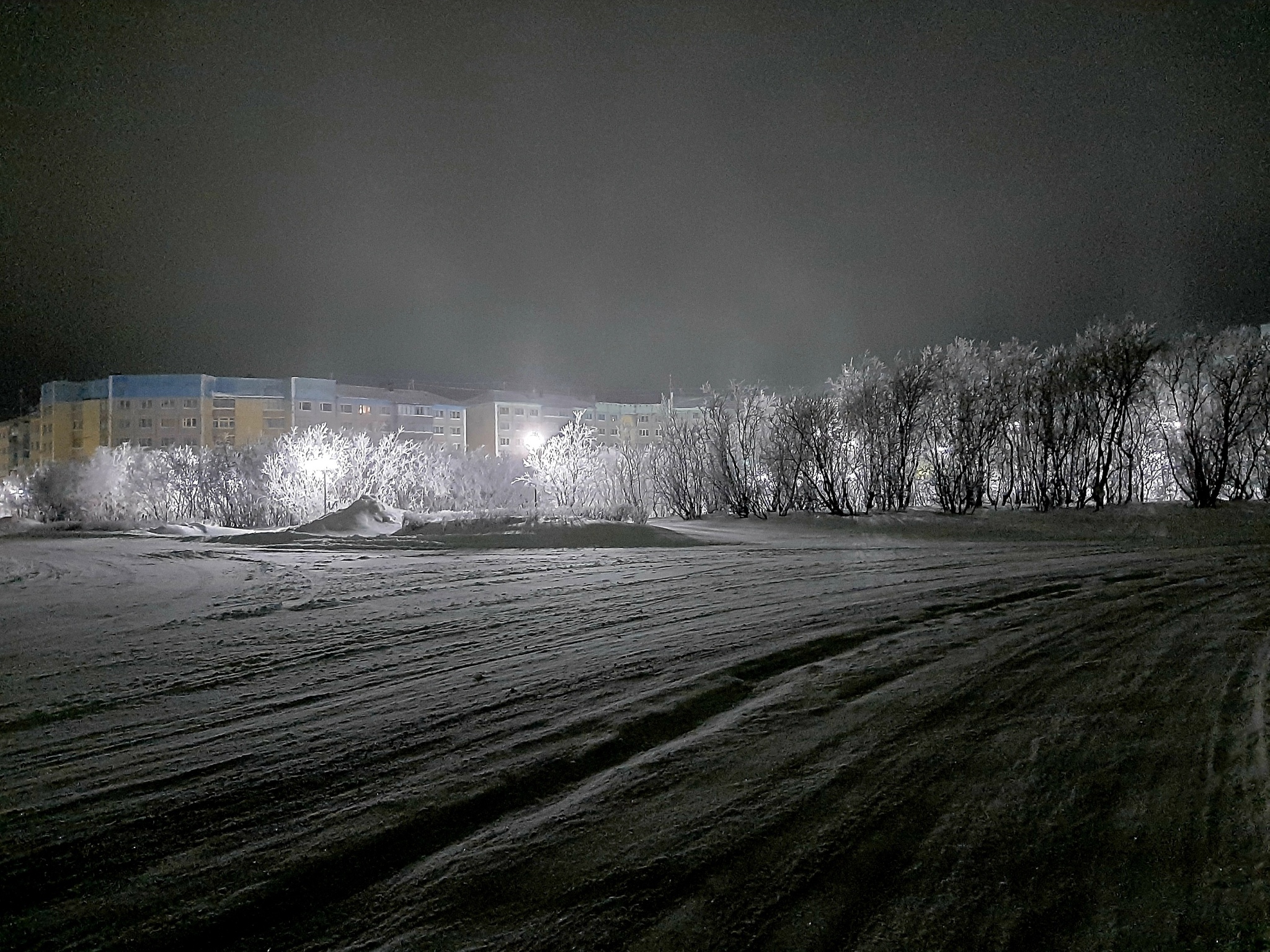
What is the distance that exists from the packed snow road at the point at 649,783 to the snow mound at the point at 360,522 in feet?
63.2

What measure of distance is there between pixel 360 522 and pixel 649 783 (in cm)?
2561

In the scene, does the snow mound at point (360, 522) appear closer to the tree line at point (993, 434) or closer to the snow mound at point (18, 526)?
the tree line at point (993, 434)

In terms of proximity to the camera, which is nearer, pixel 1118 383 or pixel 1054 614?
pixel 1054 614

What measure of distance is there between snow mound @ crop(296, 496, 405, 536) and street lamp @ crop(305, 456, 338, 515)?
1263 centimetres

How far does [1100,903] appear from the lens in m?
2.05

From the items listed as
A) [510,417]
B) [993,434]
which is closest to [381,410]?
[510,417]

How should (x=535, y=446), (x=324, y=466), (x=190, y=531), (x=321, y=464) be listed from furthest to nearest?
(x=535, y=446), (x=321, y=464), (x=324, y=466), (x=190, y=531)

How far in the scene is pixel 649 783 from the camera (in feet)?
9.48

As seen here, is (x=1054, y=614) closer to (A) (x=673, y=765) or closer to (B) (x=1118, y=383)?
(A) (x=673, y=765)

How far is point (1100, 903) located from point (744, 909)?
3.49 ft

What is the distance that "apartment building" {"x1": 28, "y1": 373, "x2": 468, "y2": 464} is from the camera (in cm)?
7256

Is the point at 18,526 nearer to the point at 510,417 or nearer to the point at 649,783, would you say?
the point at 649,783

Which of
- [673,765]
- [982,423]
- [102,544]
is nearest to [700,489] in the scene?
[982,423]

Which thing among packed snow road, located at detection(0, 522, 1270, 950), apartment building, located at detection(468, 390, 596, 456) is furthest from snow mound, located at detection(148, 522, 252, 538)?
apartment building, located at detection(468, 390, 596, 456)
